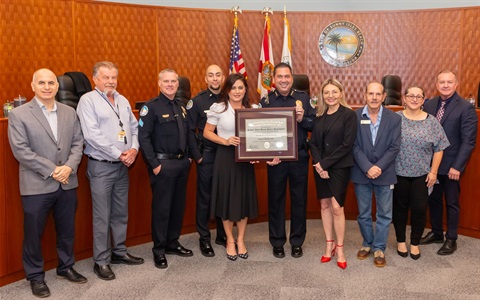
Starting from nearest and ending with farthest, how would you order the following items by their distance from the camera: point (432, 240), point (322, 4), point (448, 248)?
1. point (448, 248)
2. point (432, 240)
3. point (322, 4)

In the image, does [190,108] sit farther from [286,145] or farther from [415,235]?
[415,235]

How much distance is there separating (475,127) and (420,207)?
2.98 feet

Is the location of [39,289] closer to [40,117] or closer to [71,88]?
[40,117]

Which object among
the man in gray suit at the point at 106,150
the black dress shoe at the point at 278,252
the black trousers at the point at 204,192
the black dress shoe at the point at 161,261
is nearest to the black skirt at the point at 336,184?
the black dress shoe at the point at 278,252

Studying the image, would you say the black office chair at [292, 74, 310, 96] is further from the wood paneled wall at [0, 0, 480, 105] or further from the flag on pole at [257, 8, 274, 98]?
the wood paneled wall at [0, 0, 480, 105]

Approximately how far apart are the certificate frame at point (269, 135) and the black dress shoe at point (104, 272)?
1380 millimetres

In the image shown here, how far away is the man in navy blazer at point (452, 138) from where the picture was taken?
4.32 meters

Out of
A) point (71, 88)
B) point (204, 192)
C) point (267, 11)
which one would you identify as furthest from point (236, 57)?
point (204, 192)

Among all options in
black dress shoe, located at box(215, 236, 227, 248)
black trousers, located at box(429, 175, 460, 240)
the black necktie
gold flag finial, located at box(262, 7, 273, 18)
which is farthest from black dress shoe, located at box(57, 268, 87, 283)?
gold flag finial, located at box(262, 7, 273, 18)

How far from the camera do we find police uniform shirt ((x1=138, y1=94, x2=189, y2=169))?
12.8ft

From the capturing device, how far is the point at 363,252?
14.1 feet

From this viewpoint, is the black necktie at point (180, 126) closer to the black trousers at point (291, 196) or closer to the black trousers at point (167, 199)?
the black trousers at point (167, 199)

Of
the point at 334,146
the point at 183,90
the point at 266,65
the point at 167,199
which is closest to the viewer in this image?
the point at 334,146

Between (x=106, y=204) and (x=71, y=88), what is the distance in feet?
5.20
